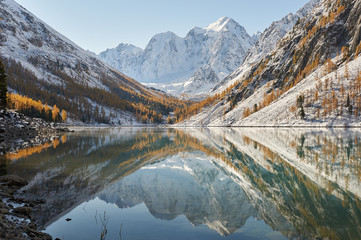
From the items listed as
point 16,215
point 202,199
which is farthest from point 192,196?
point 16,215

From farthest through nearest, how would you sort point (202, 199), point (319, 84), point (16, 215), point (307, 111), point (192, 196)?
point (319, 84) < point (307, 111) < point (192, 196) < point (202, 199) < point (16, 215)

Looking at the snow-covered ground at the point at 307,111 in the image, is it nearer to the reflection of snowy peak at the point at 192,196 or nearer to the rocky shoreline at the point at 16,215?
the reflection of snowy peak at the point at 192,196

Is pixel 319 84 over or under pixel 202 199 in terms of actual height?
over

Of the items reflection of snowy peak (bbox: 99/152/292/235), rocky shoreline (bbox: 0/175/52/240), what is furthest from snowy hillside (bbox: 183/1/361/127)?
rocky shoreline (bbox: 0/175/52/240)

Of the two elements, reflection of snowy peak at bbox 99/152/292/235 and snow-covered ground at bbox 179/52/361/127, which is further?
snow-covered ground at bbox 179/52/361/127

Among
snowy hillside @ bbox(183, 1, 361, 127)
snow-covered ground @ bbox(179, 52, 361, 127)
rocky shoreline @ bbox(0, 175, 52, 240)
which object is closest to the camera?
rocky shoreline @ bbox(0, 175, 52, 240)

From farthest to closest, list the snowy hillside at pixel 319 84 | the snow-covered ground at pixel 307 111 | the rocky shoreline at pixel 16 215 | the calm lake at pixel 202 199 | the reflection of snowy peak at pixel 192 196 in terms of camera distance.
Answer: the snowy hillside at pixel 319 84, the snow-covered ground at pixel 307 111, the reflection of snowy peak at pixel 192 196, the calm lake at pixel 202 199, the rocky shoreline at pixel 16 215

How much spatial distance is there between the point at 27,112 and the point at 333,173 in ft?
529

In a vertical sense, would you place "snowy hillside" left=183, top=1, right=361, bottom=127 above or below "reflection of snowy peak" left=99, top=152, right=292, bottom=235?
above

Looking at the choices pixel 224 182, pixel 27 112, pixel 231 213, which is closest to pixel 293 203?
pixel 231 213

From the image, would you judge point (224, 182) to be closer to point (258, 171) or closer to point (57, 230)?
point (258, 171)

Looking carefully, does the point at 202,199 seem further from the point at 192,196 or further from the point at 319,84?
the point at 319,84

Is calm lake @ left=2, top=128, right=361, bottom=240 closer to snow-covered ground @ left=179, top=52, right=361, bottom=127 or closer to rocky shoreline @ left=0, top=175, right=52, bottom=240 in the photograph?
rocky shoreline @ left=0, top=175, right=52, bottom=240

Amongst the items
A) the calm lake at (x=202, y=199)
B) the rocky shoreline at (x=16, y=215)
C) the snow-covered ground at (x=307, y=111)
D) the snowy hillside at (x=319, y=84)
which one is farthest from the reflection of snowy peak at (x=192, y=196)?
the snowy hillside at (x=319, y=84)
